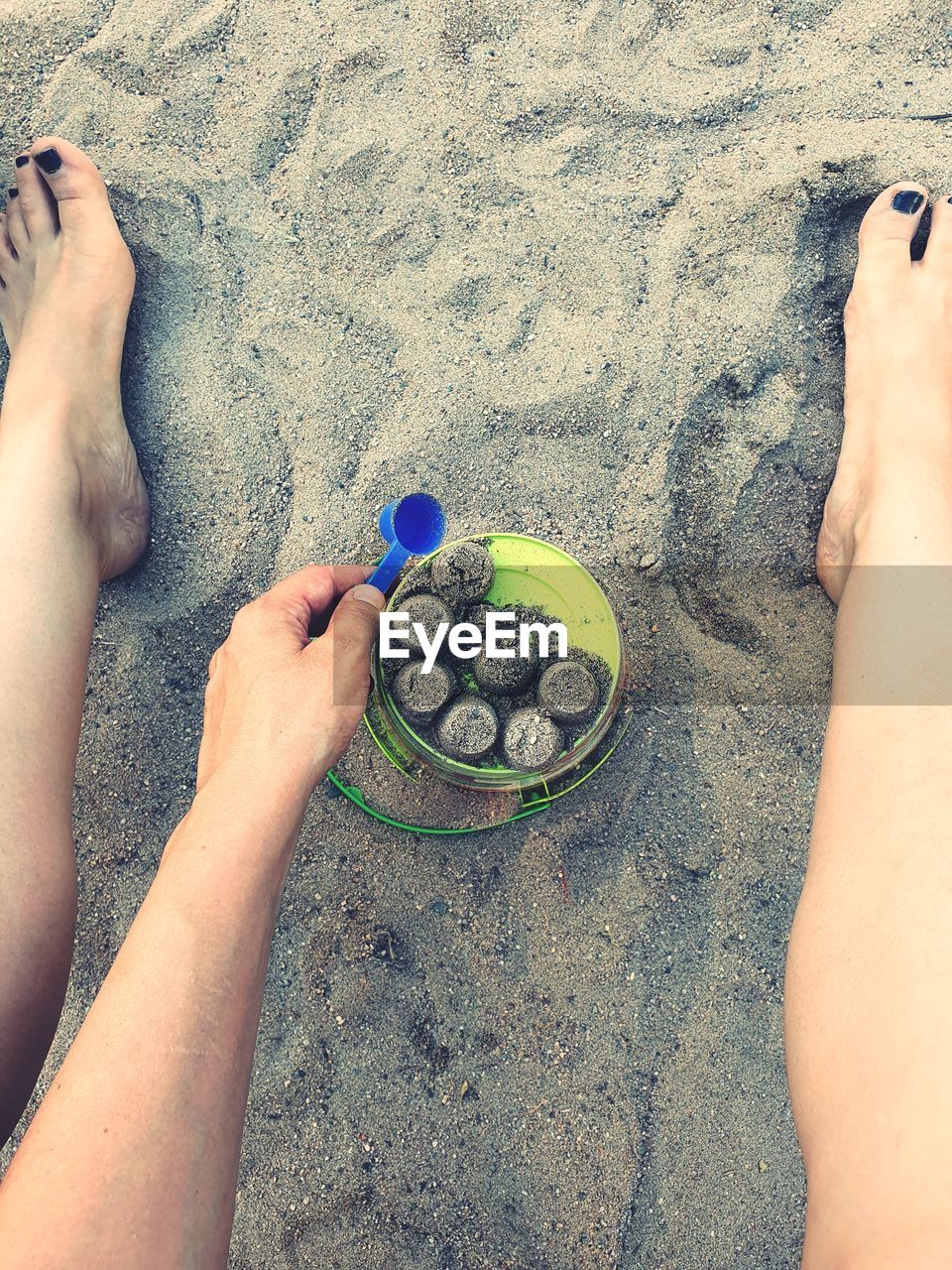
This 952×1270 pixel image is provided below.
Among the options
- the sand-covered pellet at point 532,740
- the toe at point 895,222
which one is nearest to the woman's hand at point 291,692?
the sand-covered pellet at point 532,740

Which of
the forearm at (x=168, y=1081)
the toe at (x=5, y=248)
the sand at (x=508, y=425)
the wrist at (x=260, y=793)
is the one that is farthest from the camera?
the toe at (x=5, y=248)

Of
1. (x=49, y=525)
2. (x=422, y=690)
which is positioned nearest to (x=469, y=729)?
(x=422, y=690)

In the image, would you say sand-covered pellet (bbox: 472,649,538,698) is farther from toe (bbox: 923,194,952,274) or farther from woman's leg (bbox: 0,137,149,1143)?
toe (bbox: 923,194,952,274)

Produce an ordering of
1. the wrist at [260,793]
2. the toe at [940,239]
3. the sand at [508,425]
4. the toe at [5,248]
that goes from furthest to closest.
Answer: the toe at [5,248], the toe at [940,239], the sand at [508,425], the wrist at [260,793]

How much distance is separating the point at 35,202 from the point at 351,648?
3.64 ft

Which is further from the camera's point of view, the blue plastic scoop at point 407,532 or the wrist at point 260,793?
the blue plastic scoop at point 407,532

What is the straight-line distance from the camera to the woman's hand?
119 cm

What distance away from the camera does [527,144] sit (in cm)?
158

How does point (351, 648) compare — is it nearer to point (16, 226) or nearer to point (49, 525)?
point (49, 525)

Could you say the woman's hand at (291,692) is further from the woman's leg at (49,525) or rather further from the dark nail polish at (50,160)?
the dark nail polish at (50,160)

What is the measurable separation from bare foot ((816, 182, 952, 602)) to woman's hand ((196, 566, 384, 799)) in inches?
31.5

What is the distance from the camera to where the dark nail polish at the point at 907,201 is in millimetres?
1518

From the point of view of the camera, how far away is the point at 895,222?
5.01 feet
